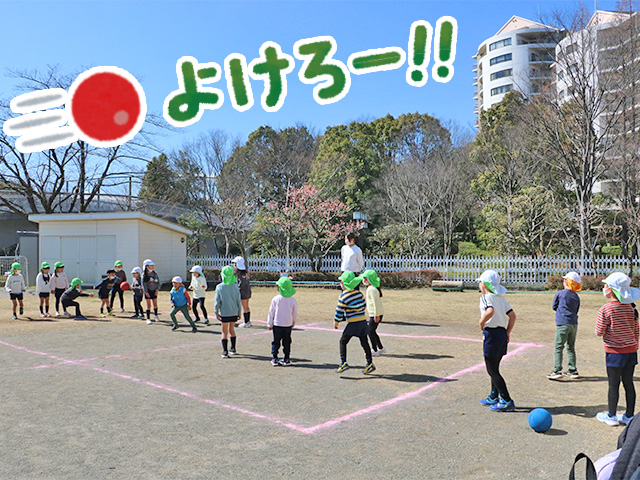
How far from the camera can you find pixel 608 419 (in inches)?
226

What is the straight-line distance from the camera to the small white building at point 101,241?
80.9ft

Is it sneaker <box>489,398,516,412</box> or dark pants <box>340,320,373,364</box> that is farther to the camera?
dark pants <box>340,320,373,364</box>

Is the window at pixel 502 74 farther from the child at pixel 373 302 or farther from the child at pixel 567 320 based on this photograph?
the child at pixel 567 320

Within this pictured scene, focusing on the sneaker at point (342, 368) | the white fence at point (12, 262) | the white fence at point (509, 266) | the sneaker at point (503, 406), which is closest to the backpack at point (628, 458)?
the sneaker at point (503, 406)

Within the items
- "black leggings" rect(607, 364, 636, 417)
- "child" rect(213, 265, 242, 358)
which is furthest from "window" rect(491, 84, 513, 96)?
"black leggings" rect(607, 364, 636, 417)

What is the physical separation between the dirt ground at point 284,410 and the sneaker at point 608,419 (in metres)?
0.15

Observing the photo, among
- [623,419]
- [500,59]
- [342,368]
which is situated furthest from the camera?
[500,59]

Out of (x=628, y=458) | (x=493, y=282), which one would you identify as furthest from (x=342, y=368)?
(x=628, y=458)

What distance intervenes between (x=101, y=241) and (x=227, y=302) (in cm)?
1819

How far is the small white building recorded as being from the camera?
80.9 feet

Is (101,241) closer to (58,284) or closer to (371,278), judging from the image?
(58,284)

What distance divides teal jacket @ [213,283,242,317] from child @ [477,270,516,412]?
182 inches

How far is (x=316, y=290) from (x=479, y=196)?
54.1 ft

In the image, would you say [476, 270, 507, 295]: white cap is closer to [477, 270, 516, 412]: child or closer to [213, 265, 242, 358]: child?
[477, 270, 516, 412]: child
